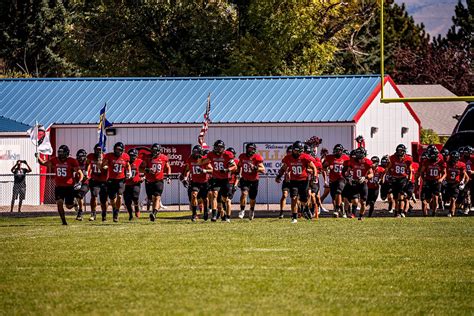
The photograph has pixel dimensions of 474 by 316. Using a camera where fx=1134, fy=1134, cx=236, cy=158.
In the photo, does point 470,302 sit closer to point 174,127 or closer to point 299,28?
point 174,127

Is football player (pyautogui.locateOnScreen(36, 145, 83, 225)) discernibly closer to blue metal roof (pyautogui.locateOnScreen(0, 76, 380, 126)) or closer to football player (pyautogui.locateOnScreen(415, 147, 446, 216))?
football player (pyautogui.locateOnScreen(415, 147, 446, 216))

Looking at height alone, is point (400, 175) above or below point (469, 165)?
below

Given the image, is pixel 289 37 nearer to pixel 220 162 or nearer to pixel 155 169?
pixel 155 169

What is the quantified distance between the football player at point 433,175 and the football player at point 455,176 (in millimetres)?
211

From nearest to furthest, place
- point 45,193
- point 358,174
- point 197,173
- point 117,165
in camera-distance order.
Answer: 1. point 117,165
2. point 197,173
3. point 358,174
4. point 45,193

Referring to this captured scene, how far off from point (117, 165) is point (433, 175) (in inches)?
327

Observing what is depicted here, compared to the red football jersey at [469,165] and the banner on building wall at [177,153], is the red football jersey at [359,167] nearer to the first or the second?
the red football jersey at [469,165]

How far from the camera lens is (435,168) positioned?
28766 mm

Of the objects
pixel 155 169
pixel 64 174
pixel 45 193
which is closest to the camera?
pixel 64 174

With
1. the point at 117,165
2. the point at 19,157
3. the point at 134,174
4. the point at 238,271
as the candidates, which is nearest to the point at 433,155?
the point at 134,174

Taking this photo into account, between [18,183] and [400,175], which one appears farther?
[18,183]

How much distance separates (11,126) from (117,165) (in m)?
13.2

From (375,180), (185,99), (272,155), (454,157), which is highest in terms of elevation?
(185,99)

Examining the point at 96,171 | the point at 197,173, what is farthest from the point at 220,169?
the point at 96,171
